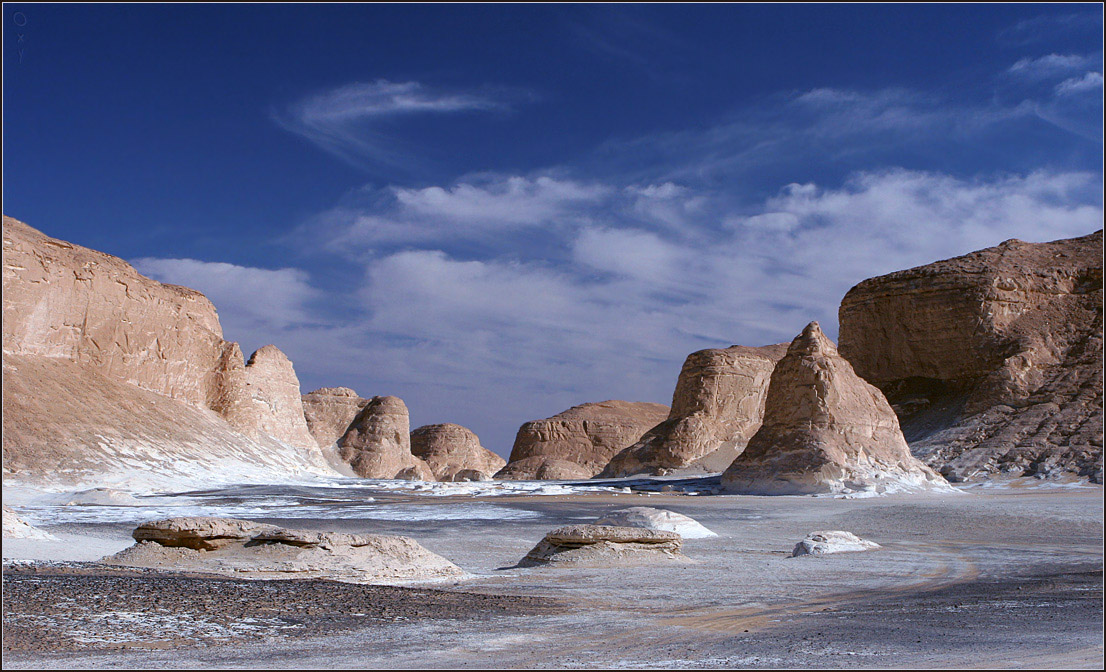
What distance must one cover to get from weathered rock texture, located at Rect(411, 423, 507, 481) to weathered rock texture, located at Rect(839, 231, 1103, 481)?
35412mm

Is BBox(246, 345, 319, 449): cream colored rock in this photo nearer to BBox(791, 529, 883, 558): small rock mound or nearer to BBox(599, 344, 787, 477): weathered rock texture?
BBox(599, 344, 787, 477): weathered rock texture

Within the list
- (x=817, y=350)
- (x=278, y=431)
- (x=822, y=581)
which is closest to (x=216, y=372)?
(x=278, y=431)

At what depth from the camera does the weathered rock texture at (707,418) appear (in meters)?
46.1

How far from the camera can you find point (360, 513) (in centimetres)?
2006

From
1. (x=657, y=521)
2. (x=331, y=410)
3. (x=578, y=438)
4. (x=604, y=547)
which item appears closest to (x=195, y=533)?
(x=604, y=547)

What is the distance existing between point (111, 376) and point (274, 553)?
29325 mm

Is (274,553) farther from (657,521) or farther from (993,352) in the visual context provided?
(993,352)

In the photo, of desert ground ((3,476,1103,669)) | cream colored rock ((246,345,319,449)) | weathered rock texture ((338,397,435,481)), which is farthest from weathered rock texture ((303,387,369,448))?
desert ground ((3,476,1103,669))

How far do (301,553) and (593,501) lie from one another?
624 inches

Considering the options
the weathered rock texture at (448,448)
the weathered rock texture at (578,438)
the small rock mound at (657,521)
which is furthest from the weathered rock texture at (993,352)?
the weathered rock texture at (448,448)

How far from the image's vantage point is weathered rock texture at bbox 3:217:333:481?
1177 inches

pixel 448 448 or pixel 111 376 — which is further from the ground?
pixel 111 376

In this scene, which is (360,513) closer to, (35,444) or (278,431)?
(35,444)

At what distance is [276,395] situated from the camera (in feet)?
151
